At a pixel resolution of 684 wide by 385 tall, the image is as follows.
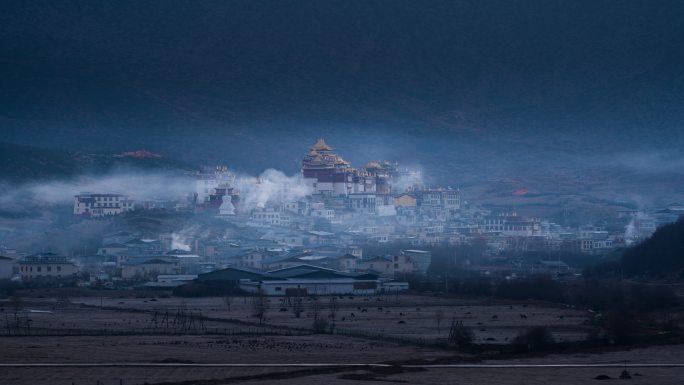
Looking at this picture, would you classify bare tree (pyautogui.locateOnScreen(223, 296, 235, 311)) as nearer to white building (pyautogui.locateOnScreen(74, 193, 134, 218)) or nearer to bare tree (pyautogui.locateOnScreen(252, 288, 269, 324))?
bare tree (pyautogui.locateOnScreen(252, 288, 269, 324))

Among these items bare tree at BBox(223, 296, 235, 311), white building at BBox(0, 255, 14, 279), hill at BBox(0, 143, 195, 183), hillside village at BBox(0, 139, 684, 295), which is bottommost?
bare tree at BBox(223, 296, 235, 311)

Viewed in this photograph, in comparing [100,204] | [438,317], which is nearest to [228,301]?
[438,317]

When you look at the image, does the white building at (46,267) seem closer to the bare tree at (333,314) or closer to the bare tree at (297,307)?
the bare tree at (297,307)

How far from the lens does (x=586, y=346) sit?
26734 millimetres

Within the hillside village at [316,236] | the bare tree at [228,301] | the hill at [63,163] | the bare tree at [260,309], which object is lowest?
the bare tree at [260,309]

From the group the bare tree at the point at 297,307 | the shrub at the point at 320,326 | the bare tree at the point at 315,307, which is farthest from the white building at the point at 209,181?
the shrub at the point at 320,326

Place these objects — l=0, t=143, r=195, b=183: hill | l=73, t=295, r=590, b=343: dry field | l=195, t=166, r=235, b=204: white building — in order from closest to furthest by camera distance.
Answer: l=73, t=295, r=590, b=343: dry field < l=195, t=166, r=235, b=204: white building < l=0, t=143, r=195, b=183: hill

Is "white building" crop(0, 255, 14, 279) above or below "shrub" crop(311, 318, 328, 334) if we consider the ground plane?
above

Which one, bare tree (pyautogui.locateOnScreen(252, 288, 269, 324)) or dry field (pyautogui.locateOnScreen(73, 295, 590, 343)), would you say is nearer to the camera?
dry field (pyautogui.locateOnScreen(73, 295, 590, 343))

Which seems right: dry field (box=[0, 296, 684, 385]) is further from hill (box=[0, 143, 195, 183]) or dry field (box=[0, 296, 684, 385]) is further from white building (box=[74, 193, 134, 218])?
hill (box=[0, 143, 195, 183])

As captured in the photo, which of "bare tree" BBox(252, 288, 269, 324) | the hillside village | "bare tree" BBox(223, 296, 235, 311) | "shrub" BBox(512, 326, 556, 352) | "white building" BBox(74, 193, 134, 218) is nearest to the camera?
"shrub" BBox(512, 326, 556, 352)

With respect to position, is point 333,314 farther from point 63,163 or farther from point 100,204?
point 63,163

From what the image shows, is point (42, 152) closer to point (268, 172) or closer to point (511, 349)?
point (268, 172)

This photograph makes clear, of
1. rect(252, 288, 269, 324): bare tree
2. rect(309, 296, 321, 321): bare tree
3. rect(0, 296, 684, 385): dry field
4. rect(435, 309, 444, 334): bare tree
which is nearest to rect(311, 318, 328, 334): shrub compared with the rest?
rect(0, 296, 684, 385): dry field
